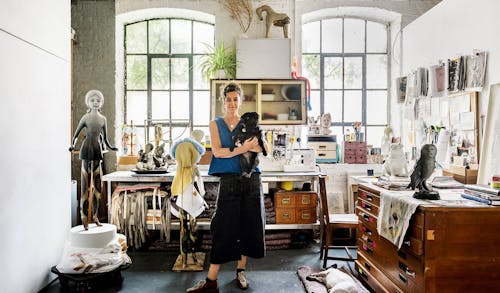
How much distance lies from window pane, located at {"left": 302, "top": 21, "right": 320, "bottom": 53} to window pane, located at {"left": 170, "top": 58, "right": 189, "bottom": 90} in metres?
1.82

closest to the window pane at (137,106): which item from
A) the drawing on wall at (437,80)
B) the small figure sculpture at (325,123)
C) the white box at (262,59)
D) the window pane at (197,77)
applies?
the window pane at (197,77)

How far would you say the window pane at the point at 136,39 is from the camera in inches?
249

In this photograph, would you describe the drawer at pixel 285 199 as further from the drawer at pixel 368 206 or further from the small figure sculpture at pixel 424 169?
the small figure sculpture at pixel 424 169

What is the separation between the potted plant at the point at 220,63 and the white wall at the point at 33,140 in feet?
6.85

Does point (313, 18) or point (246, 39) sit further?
point (313, 18)

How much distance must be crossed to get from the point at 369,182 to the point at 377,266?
748mm

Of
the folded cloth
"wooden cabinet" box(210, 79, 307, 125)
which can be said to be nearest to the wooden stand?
the folded cloth

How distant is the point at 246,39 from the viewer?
571cm

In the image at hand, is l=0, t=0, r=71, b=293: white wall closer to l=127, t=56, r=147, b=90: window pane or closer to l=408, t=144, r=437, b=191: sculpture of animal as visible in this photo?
l=127, t=56, r=147, b=90: window pane

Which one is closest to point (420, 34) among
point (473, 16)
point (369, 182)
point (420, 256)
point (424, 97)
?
point (424, 97)

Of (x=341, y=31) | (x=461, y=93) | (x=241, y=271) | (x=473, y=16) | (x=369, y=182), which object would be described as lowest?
(x=241, y=271)

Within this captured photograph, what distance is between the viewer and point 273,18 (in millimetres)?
5676

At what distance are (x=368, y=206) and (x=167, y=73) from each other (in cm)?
392

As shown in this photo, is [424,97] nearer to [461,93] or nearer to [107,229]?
[461,93]
